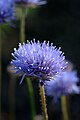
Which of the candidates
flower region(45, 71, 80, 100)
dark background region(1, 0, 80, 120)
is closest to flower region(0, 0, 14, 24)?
flower region(45, 71, 80, 100)

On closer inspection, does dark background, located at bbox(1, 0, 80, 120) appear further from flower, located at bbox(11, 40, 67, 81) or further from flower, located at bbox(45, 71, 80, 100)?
flower, located at bbox(11, 40, 67, 81)

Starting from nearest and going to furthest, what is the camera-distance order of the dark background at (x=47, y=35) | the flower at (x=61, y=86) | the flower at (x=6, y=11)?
the flower at (x=6, y=11)
the flower at (x=61, y=86)
the dark background at (x=47, y=35)

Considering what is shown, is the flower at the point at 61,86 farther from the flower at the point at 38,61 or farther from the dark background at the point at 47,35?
the dark background at the point at 47,35

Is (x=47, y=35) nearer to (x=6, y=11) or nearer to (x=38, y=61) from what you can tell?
(x=6, y=11)

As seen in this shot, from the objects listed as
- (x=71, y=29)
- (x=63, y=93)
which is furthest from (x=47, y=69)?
(x=71, y=29)

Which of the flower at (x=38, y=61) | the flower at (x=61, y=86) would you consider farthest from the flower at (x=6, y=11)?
the flower at (x=38, y=61)

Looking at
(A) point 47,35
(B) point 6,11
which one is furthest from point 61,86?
(A) point 47,35

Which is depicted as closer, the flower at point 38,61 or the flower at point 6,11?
the flower at point 38,61
